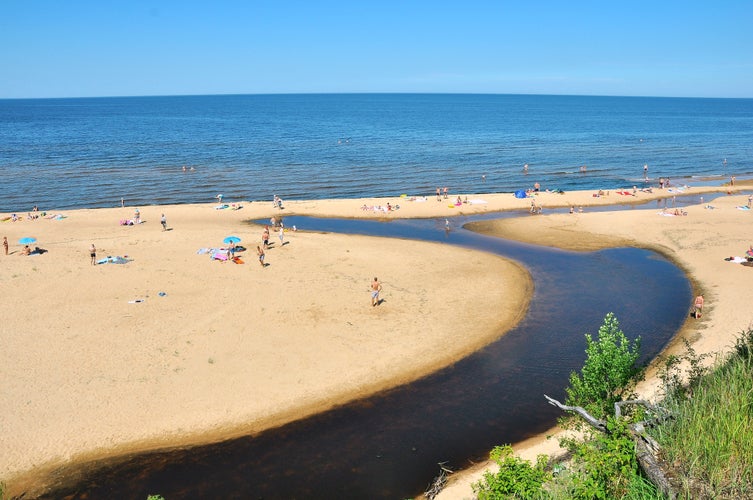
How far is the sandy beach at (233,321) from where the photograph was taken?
1953 centimetres

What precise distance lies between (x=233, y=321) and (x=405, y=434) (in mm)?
11867

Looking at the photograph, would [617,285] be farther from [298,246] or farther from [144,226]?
[144,226]

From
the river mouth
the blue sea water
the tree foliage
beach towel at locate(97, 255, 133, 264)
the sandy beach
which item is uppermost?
the blue sea water

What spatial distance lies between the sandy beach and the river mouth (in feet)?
2.89

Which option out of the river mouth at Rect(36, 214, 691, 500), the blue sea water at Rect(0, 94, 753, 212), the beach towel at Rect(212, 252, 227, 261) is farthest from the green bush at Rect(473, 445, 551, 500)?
the blue sea water at Rect(0, 94, 753, 212)

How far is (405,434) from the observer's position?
62.7ft

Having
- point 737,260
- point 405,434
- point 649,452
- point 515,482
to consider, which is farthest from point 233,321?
point 737,260

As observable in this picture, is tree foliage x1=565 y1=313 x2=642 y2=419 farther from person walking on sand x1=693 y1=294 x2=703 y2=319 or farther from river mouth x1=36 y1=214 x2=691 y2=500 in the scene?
person walking on sand x1=693 y1=294 x2=703 y2=319

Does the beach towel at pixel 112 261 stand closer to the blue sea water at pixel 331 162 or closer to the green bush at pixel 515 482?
the blue sea water at pixel 331 162

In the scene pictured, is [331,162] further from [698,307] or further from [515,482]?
[515,482]

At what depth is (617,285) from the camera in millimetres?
34062

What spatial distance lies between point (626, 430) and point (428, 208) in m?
46.2

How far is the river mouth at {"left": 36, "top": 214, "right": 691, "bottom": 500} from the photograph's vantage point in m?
16.7

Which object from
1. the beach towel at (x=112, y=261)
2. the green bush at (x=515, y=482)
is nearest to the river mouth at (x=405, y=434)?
the green bush at (x=515, y=482)
